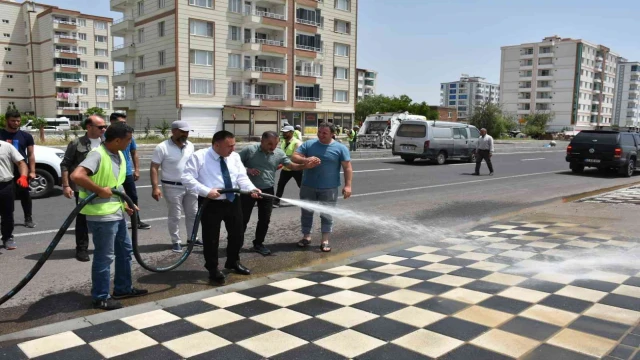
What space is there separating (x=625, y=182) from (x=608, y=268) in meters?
12.6

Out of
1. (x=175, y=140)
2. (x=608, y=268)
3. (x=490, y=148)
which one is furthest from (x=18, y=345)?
(x=490, y=148)

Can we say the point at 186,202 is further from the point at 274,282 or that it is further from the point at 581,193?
the point at 581,193

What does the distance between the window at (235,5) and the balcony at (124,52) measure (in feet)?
36.2

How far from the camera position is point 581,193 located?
13.3 m

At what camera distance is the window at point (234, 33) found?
4869 centimetres

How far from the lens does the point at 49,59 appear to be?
8000 cm

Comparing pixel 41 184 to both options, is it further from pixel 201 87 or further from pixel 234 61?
pixel 234 61

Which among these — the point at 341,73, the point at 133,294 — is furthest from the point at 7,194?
the point at 341,73

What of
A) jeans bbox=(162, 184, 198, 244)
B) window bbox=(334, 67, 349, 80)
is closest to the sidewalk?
jeans bbox=(162, 184, 198, 244)

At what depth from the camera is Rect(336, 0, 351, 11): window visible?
56719 millimetres

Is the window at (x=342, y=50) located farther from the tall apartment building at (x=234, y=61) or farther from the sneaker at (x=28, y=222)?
→ the sneaker at (x=28, y=222)

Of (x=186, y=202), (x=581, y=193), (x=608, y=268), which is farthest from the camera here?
(x=581, y=193)

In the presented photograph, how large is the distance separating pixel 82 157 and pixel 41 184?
212 inches

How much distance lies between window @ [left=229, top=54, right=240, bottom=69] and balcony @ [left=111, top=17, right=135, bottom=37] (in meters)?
10.9
